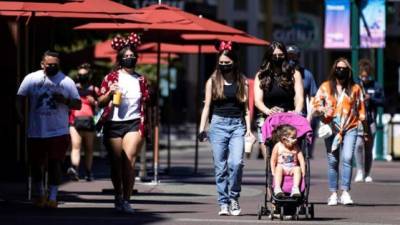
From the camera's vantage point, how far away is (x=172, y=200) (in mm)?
15930

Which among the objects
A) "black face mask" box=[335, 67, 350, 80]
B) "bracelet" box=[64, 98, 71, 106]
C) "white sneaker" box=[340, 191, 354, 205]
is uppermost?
"black face mask" box=[335, 67, 350, 80]

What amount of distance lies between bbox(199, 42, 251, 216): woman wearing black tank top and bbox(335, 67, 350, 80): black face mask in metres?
1.84

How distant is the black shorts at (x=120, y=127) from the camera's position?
1378cm

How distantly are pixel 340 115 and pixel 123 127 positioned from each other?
2858 millimetres

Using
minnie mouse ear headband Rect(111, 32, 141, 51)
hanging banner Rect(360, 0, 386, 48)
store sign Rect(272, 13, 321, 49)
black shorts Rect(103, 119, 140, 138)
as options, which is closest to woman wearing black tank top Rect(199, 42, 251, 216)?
black shorts Rect(103, 119, 140, 138)

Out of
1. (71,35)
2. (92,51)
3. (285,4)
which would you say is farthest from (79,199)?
(285,4)

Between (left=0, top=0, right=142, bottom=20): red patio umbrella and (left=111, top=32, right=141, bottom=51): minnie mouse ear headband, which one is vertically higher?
(left=0, top=0, right=142, bottom=20): red patio umbrella

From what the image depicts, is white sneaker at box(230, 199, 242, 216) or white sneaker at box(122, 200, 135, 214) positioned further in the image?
white sneaker at box(122, 200, 135, 214)

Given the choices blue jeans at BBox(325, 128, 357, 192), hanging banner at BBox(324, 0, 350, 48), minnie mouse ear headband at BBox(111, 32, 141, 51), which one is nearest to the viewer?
minnie mouse ear headband at BBox(111, 32, 141, 51)

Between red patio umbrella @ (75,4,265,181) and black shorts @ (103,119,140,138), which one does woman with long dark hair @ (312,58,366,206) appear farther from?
red patio umbrella @ (75,4,265,181)

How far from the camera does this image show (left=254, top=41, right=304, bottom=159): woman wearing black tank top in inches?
541

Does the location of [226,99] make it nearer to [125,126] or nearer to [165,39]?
[125,126]

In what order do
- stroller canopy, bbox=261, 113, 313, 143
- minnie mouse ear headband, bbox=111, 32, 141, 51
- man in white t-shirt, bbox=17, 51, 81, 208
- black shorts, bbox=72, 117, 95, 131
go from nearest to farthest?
stroller canopy, bbox=261, 113, 313, 143 < minnie mouse ear headband, bbox=111, 32, 141, 51 < man in white t-shirt, bbox=17, 51, 81, 208 < black shorts, bbox=72, 117, 95, 131

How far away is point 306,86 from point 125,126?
3317mm
